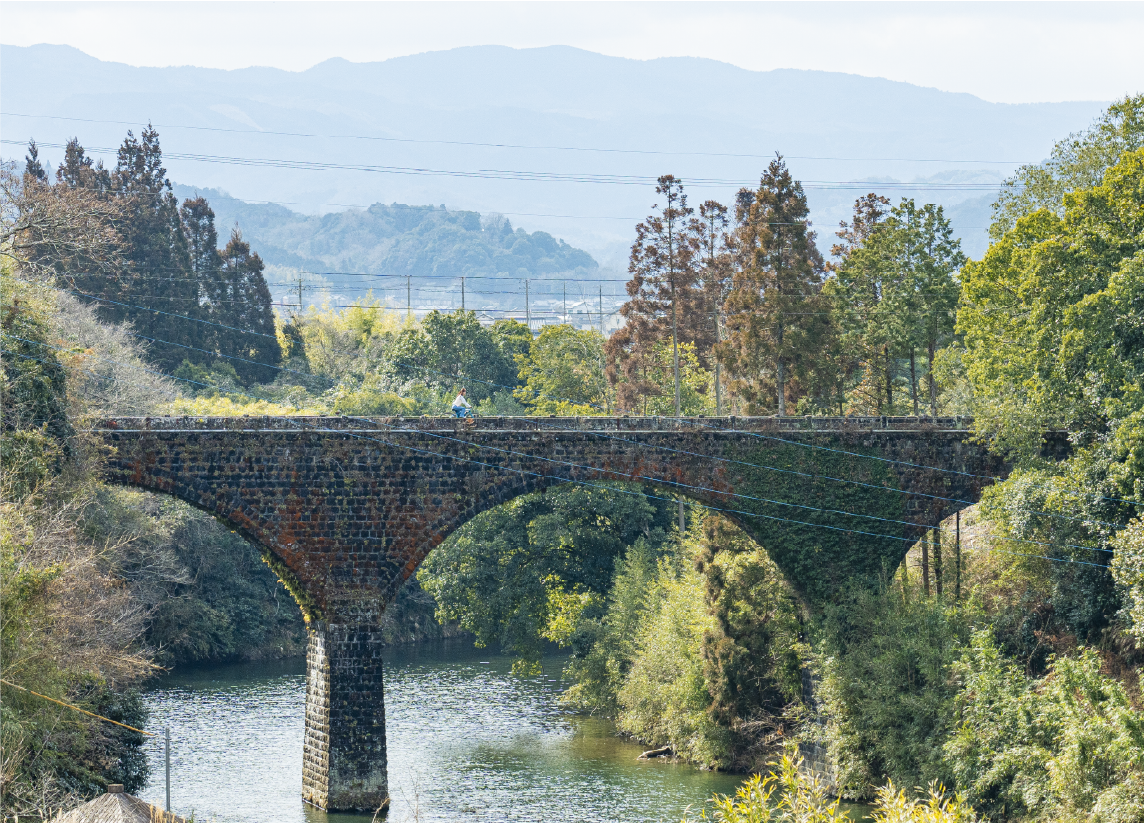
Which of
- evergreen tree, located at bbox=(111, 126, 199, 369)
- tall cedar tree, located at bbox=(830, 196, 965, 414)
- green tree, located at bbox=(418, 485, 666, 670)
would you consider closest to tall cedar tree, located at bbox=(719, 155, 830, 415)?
tall cedar tree, located at bbox=(830, 196, 965, 414)

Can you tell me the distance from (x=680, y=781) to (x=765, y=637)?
4.11 metres

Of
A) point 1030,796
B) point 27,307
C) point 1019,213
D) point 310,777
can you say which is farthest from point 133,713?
point 1019,213

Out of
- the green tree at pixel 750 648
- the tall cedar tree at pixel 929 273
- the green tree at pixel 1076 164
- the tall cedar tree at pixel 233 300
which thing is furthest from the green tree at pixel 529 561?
the tall cedar tree at pixel 233 300

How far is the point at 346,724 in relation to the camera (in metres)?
31.1

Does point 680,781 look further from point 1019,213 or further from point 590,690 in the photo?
point 1019,213

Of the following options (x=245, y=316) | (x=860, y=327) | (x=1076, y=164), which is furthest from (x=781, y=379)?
(x=245, y=316)

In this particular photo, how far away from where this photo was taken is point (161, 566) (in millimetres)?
44281

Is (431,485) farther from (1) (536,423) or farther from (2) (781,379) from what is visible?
(2) (781,379)

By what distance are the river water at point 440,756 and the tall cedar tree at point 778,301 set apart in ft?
37.9

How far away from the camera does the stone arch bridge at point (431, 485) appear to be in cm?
3100

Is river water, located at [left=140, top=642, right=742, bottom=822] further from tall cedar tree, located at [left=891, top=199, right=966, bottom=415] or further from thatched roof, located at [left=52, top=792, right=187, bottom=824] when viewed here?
tall cedar tree, located at [left=891, top=199, right=966, bottom=415]

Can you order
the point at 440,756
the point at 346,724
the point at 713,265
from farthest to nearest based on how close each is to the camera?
the point at 713,265
the point at 440,756
the point at 346,724

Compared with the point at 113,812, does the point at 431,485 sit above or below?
above

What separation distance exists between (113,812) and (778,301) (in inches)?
1073
